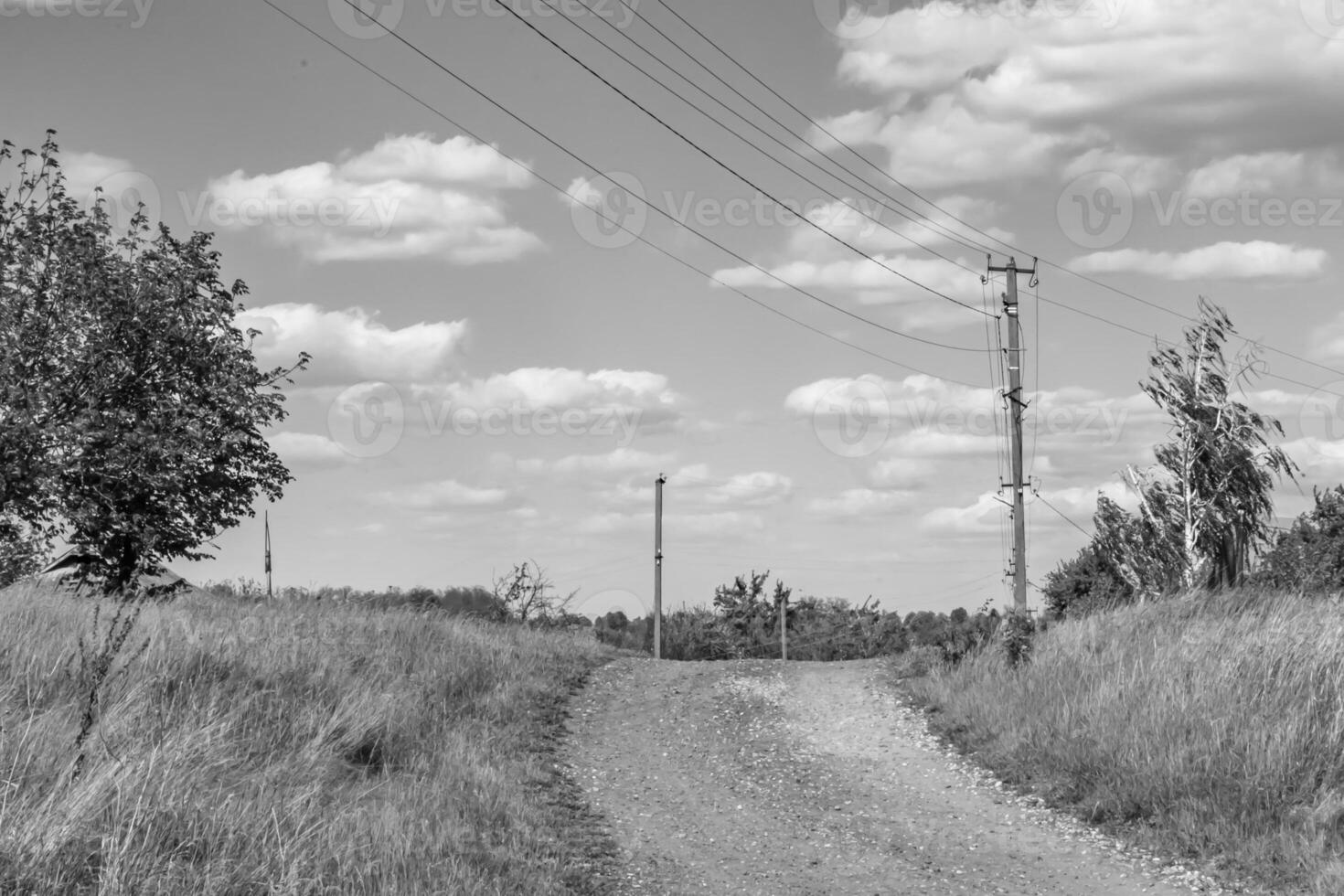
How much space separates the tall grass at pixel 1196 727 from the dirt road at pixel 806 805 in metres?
0.49

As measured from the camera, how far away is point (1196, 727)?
1113 centimetres

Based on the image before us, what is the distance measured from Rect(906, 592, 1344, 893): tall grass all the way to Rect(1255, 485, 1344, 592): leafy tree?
9684 millimetres

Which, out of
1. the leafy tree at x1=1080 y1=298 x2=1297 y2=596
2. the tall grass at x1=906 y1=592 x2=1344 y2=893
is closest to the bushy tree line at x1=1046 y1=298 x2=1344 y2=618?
the leafy tree at x1=1080 y1=298 x2=1297 y2=596

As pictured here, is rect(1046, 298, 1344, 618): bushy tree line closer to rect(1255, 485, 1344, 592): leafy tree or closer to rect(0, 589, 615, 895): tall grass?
rect(1255, 485, 1344, 592): leafy tree

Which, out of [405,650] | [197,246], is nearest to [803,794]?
[405,650]

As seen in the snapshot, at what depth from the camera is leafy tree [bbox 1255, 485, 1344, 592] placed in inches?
966

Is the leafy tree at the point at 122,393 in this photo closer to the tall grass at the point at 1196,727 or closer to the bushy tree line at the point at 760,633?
the bushy tree line at the point at 760,633

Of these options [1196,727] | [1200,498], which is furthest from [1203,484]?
[1196,727]

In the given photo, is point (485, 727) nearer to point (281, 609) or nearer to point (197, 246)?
point (281, 609)

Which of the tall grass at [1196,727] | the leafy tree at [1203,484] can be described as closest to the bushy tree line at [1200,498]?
the leafy tree at [1203,484]

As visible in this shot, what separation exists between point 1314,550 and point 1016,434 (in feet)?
32.5

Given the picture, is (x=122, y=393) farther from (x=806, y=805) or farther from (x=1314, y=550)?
(x=1314, y=550)

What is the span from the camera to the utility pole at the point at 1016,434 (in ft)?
88.6

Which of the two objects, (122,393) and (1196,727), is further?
(122,393)
